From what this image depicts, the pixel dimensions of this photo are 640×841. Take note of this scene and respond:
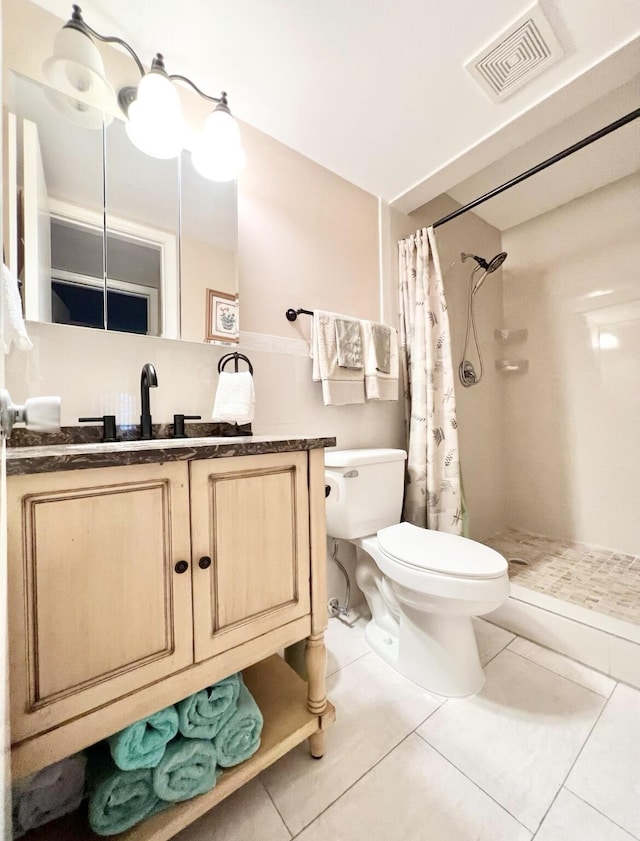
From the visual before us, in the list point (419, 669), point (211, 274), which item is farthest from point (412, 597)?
point (211, 274)

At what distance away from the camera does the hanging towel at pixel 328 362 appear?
1.40 meters

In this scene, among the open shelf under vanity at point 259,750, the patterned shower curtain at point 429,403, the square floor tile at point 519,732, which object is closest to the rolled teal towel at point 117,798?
the open shelf under vanity at point 259,750

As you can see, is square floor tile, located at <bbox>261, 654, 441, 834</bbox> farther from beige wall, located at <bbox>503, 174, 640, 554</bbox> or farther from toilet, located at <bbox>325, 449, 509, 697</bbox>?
beige wall, located at <bbox>503, 174, 640, 554</bbox>

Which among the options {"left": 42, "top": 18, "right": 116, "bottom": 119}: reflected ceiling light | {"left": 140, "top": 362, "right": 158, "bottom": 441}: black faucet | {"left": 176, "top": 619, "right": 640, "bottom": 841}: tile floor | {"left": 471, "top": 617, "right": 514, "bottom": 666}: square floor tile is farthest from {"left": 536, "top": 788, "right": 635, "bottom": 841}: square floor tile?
{"left": 42, "top": 18, "right": 116, "bottom": 119}: reflected ceiling light

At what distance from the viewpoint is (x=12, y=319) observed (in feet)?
2.36

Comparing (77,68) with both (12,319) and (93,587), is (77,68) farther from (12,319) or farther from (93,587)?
(93,587)

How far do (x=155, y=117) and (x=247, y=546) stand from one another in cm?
129

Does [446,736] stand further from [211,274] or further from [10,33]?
[10,33]

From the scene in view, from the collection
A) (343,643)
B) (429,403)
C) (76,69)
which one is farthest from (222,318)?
(343,643)

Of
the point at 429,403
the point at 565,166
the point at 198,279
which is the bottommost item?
the point at 429,403

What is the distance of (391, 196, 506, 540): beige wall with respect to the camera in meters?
2.03

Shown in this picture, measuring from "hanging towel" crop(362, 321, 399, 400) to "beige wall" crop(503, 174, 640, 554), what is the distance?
1.28 m

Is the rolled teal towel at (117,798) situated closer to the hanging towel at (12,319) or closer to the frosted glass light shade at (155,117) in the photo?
the hanging towel at (12,319)

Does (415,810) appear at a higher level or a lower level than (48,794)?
lower
